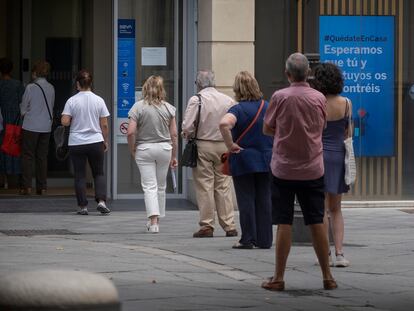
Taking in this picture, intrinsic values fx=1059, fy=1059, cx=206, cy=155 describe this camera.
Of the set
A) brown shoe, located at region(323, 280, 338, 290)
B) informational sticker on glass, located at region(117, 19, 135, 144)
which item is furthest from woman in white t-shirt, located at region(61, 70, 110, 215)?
brown shoe, located at region(323, 280, 338, 290)

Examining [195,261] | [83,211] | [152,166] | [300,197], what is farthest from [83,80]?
[300,197]

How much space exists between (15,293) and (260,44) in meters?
13.0

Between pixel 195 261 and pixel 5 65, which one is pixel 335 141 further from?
pixel 5 65

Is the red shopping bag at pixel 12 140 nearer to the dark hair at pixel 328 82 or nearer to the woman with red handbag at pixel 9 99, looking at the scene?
the woman with red handbag at pixel 9 99

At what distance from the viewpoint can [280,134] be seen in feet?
26.5

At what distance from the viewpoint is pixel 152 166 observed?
12.2 meters

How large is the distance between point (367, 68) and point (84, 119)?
170 inches

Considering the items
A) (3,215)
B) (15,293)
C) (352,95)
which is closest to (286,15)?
(352,95)

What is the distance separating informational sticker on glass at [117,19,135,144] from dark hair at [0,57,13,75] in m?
1.92

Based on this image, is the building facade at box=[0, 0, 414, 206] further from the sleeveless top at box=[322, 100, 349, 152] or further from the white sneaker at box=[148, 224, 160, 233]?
the sleeveless top at box=[322, 100, 349, 152]

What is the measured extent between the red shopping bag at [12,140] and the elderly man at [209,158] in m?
5.29

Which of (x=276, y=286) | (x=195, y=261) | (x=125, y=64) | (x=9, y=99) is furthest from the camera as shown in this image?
(x=9, y=99)

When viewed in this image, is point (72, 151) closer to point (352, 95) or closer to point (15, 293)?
point (352, 95)

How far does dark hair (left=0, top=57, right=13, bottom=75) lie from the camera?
Answer: 1652 cm
